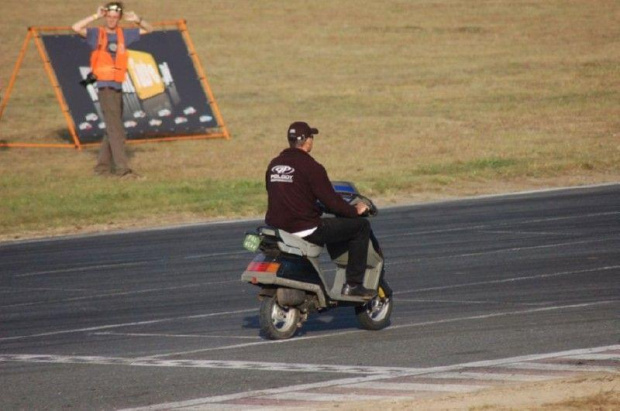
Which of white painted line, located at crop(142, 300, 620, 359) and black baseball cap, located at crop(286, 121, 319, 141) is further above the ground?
black baseball cap, located at crop(286, 121, 319, 141)

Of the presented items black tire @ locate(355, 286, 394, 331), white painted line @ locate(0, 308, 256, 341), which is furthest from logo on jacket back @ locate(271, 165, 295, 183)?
white painted line @ locate(0, 308, 256, 341)

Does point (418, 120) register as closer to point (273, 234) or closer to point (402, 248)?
point (402, 248)

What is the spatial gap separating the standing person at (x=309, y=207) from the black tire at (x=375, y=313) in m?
0.24

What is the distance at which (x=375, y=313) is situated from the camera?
39.2 feet

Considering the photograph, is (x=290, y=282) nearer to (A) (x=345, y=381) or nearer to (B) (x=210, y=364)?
(B) (x=210, y=364)

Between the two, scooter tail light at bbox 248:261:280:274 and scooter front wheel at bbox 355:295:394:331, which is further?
scooter front wheel at bbox 355:295:394:331

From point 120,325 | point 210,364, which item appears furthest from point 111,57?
point 210,364

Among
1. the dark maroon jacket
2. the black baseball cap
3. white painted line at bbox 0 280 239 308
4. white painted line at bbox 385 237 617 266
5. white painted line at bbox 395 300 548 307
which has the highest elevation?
the black baseball cap

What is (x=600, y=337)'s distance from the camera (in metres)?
11.0

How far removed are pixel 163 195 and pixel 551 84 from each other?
1746cm

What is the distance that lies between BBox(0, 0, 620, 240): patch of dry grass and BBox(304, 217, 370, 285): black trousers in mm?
10862

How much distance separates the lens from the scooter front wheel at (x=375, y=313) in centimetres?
1185

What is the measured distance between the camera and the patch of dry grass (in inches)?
992

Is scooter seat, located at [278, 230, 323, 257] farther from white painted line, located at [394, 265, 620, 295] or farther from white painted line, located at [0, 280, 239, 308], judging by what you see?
white painted line, located at [0, 280, 239, 308]
